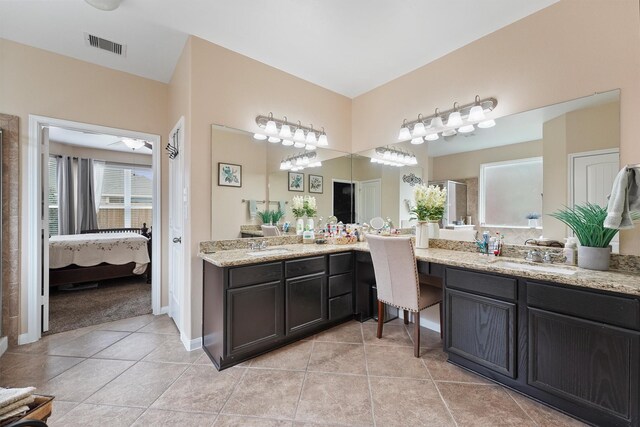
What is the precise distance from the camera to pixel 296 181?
10.3 feet

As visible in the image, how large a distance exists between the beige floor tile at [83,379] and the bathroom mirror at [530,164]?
3.01 meters

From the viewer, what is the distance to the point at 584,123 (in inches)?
75.8

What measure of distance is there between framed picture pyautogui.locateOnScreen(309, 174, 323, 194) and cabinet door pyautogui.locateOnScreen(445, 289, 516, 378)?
1.83 m

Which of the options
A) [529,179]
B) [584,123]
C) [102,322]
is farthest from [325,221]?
[102,322]

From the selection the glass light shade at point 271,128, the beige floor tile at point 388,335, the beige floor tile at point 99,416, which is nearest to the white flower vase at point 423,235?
the beige floor tile at point 388,335

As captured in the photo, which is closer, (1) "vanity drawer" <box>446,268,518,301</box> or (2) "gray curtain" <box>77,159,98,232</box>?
(1) "vanity drawer" <box>446,268,518,301</box>

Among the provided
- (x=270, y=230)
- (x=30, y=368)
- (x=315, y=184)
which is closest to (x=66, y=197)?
(x=30, y=368)

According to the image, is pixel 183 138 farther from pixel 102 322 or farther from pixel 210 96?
pixel 102 322

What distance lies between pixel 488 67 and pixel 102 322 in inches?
180

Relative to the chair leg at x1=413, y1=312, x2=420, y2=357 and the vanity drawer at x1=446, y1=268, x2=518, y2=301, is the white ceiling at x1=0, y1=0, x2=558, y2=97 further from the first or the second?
the chair leg at x1=413, y1=312, x2=420, y2=357

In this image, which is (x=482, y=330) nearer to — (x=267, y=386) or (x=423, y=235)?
(x=423, y=235)

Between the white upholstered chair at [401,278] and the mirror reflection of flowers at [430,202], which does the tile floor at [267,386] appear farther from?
the mirror reflection of flowers at [430,202]

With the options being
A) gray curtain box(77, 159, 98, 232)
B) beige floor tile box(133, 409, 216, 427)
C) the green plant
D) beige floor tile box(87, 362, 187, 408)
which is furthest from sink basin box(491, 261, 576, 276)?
gray curtain box(77, 159, 98, 232)

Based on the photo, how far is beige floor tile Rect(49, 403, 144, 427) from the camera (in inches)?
60.9
